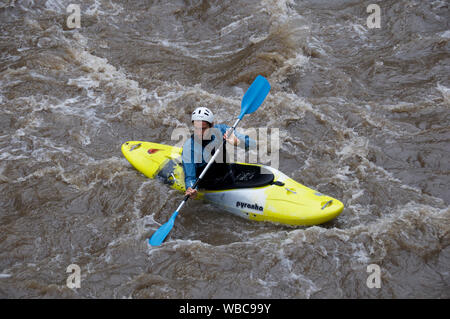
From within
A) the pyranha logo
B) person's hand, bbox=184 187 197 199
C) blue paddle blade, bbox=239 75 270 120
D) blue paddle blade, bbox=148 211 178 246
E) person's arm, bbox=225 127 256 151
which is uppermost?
blue paddle blade, bbox=239 75 270 120

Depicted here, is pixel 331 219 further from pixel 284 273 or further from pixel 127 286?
pixel 127 286

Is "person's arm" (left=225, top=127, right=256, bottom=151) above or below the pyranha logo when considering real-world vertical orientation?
above

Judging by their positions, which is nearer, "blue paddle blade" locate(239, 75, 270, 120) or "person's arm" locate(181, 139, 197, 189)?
"person's arm" locate(181, 139, 197, 189)

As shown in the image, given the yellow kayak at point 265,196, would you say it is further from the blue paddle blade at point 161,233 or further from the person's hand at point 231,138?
the blue paddle blade at point 161,233

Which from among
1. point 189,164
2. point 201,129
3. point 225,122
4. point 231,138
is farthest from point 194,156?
point 225,122

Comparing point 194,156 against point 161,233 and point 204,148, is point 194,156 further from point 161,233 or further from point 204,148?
point 161,233

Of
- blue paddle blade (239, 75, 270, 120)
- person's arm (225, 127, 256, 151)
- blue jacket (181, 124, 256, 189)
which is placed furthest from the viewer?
blue paddle blade (239, 75, 270, 120)

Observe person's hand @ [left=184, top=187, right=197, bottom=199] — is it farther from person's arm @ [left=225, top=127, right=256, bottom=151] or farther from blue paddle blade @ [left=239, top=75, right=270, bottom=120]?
blue paddle blade @ [left=239, top=75, right=270, bottom=120]

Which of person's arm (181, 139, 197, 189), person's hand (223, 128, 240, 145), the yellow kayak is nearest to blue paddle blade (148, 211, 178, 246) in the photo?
person's arm (181, 139, 197, 189)
